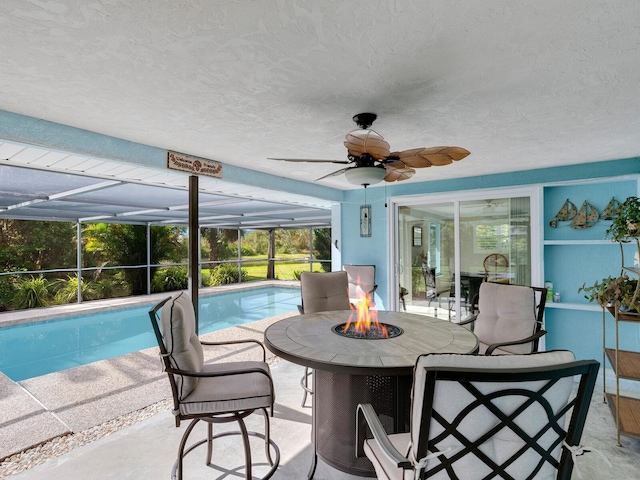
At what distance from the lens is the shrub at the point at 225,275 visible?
41.8 ft

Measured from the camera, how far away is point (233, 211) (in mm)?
8109

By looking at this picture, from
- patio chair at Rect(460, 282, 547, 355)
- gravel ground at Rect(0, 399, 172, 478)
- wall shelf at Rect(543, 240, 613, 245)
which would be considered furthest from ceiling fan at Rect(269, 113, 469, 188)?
wall shelf at Rect(543, 240, 613, 245)

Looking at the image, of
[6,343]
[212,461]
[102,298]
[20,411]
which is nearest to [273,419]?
[212,461]

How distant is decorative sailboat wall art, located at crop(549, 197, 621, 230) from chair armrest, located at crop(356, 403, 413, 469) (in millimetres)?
3980

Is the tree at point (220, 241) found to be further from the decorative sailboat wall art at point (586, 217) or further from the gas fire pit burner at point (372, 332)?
the decorative sailboat wall art at point (586, 217)

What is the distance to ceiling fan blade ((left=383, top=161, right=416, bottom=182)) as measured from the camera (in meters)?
2.45

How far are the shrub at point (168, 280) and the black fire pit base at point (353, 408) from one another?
392 inches

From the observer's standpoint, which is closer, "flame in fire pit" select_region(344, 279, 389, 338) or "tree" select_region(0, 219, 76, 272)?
"flame in fire pit" select_region(344, 279, 389, 338)

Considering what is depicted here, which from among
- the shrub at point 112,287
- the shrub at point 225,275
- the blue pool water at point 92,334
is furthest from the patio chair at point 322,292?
the shrub at point 225,275

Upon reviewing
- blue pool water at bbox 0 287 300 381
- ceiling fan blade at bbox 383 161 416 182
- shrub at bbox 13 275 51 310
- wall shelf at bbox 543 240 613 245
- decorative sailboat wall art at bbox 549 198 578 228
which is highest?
ceiling fan blade at bbox 383 161 416 182

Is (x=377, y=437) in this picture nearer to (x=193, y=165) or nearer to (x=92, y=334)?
(x=193, y=165)

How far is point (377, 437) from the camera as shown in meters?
1.32

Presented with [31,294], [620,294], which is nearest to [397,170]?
[620,294]

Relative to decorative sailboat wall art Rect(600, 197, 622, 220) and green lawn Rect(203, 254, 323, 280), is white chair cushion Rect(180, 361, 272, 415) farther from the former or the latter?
green lawn Rect(203, 254, 323, 280)
